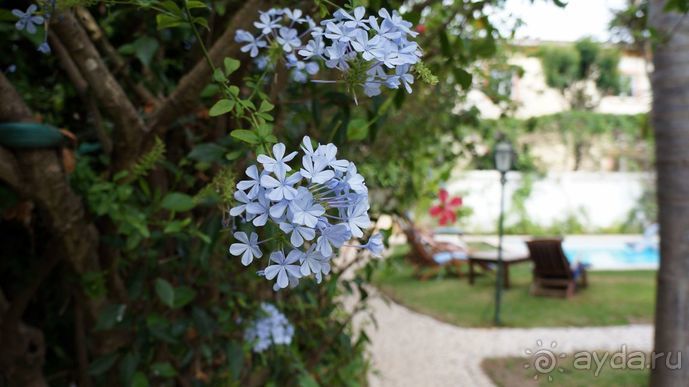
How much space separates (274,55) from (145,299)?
96cm

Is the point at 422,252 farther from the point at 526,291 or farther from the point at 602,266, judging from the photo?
the point at 602,266

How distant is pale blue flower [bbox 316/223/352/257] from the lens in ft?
1.81

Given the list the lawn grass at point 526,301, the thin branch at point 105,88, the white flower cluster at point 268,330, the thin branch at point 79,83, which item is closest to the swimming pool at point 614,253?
the lawn grass at point 526,301

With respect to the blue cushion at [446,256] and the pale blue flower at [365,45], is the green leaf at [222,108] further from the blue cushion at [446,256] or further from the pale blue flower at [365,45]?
the blue cushion at [446,256]

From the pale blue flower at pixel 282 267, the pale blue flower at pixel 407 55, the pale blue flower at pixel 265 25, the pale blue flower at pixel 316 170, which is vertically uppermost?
the pale blue flower at pixel 265 25

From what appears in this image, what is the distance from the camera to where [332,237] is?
558 mm

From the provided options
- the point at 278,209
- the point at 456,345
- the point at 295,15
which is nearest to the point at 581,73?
the point at 456,345

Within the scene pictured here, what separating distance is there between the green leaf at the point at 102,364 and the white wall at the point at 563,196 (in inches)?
496

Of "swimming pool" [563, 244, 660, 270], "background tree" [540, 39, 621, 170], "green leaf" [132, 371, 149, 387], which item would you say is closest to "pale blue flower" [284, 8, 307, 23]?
"green leaf" [132, 371, 149, 387]

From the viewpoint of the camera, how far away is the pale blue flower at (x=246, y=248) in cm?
58

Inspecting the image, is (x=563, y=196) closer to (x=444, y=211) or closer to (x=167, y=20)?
(x=444, y=211)

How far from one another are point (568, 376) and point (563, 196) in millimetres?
11449

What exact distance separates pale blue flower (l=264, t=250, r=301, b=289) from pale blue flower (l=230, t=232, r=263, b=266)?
Answer: 0.02 meters

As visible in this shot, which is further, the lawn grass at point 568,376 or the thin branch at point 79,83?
the lawn grass at point 568,376
